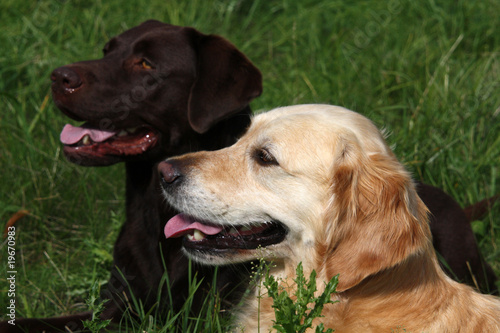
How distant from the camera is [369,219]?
97.7 inches

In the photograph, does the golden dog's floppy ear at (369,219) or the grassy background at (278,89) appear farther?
the grassy background at (278,89)

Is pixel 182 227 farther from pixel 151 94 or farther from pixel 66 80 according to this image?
pixel 66 80

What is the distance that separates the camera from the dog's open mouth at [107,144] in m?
3.34

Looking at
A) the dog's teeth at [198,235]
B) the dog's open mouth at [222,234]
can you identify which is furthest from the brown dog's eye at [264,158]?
the dog's teeth at [198,235]

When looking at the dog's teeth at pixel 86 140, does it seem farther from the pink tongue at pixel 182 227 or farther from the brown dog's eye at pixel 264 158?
the brown dog's eye at pixel 264 158

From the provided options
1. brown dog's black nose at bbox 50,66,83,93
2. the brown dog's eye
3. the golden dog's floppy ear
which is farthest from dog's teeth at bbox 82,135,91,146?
the golden dog's floppy ear

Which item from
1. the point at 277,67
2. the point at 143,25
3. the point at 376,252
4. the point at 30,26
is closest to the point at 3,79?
the point at 30,26

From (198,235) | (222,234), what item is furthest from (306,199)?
(198,235)

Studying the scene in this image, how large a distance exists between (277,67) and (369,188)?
10.3ft

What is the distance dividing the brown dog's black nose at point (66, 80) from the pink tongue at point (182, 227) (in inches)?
37.1

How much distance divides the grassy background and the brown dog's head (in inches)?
Answer: 23.7

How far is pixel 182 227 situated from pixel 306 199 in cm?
64

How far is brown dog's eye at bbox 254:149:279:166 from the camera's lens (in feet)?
8.98

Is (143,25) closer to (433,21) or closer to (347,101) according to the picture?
(347,101)
